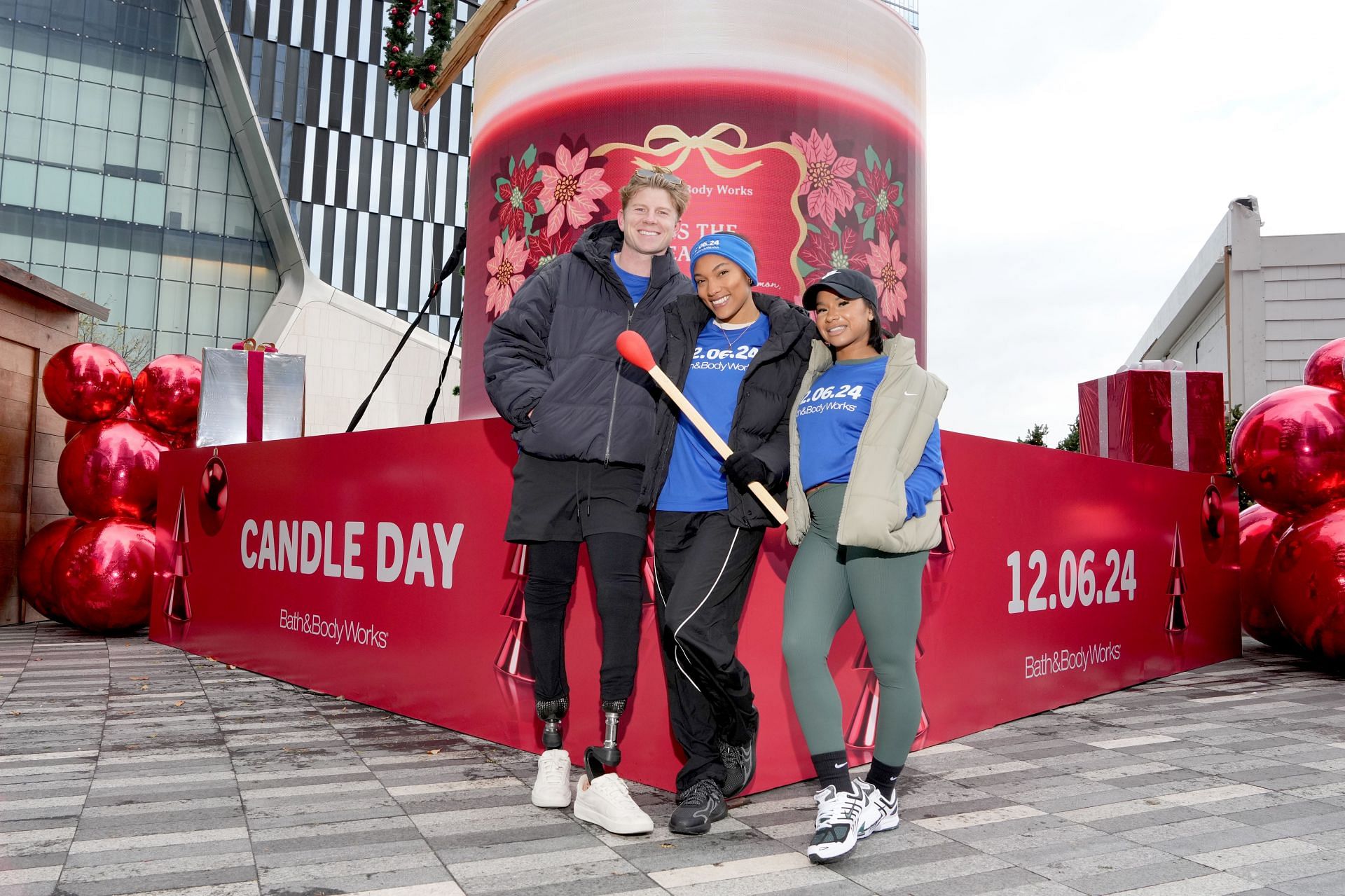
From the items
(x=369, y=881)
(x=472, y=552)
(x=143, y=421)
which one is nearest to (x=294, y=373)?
(x=143, y=421)

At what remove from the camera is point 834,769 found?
267 centimetres

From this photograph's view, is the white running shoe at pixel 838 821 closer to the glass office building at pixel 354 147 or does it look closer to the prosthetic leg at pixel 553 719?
the prosthetic leg at pixel 553 719

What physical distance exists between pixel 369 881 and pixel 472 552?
185 cm

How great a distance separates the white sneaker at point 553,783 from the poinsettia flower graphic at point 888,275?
143 inches

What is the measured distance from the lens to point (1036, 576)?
462cm

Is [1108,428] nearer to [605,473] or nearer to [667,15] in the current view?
[667,15]

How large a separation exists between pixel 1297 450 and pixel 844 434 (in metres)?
4.80

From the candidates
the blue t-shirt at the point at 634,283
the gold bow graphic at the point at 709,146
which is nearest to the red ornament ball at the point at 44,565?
the gold bow graphic at the point at 709,146

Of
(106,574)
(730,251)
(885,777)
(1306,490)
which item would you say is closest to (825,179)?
(730,251)

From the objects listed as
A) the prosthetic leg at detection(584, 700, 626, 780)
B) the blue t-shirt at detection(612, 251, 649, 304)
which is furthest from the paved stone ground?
the blue t-shirt at detection(612, 251, 649, 304)

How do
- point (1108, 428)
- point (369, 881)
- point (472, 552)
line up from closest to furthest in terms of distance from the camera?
point (369, 881), point (472, 552), point (1108, 428)

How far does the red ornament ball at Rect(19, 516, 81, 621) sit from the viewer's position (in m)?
7.95

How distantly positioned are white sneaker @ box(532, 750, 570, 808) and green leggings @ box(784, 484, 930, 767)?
747 mm

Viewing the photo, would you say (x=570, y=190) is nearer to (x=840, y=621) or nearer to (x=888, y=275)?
(x=888, y=275)
